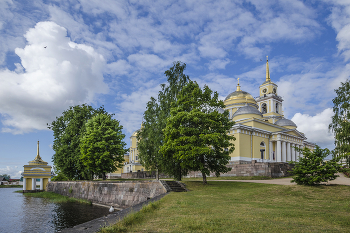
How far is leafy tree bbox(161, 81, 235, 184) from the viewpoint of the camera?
22.9 m

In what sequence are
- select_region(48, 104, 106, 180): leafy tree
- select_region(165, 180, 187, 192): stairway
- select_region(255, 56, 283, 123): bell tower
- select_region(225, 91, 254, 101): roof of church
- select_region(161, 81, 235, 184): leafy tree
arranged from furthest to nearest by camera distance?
select_region(255, 56, 283, 123): bell tower → select_region(225, 91, 254, 101): roof of church → select_region(48, 104, 106, 180): leafy tree → select_region(161, 81, 235, 184): leafy tree → select_region(165, 180, 187, 192): stairway

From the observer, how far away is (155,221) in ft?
30.1

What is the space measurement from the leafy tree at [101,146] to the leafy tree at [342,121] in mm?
26481

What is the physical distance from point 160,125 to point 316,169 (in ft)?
51.7

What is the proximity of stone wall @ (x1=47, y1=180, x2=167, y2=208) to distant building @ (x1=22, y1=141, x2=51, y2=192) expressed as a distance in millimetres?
10387

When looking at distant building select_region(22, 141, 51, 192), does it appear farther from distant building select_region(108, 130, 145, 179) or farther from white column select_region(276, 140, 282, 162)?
white column select_region(276, 140, 282, 162)

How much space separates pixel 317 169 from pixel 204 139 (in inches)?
353

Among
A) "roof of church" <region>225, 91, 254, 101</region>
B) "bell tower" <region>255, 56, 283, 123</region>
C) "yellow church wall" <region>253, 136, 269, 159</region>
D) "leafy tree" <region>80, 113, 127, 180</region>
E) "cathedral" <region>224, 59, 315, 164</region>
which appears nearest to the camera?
"leafy tree" <region>80, 113, 127, 180</region>

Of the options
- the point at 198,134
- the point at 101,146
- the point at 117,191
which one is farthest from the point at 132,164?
the point at 198,134

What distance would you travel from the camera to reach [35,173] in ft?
142

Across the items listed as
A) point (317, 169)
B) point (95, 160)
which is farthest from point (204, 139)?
point (95, 160)

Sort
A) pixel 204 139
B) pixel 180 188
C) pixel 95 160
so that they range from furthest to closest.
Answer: pixel 95 160
pixel 204 139
pixel 180 188

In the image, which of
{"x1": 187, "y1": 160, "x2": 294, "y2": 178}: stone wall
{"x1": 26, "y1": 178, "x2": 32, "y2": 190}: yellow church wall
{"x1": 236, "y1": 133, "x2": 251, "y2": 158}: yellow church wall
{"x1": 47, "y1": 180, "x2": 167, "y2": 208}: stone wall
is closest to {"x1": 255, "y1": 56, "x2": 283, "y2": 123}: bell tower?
{"x1": 236, "y1": 133, "x2": 251, "y2": 158}: yellow church wall

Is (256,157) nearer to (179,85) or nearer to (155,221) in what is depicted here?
(179,85)
